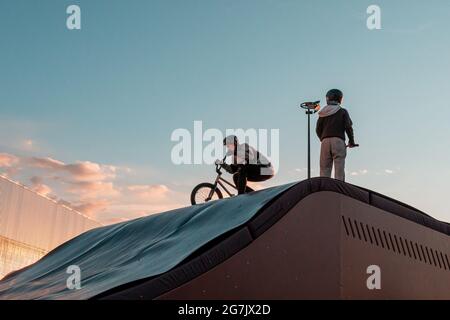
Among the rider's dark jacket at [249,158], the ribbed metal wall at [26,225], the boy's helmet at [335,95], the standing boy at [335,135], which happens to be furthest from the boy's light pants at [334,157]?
the ribbed metal wall at [26,225]

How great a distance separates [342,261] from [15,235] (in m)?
16.8

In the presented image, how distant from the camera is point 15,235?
19.7m

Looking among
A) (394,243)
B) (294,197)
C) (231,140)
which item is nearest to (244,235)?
(294,197)

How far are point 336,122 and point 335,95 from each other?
0.42 m

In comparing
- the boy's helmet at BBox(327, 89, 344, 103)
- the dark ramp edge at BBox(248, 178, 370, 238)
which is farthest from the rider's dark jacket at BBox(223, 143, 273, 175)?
the dark ramp edge at BBox(248, 178, 370, 238)

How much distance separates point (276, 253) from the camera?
16.0ft

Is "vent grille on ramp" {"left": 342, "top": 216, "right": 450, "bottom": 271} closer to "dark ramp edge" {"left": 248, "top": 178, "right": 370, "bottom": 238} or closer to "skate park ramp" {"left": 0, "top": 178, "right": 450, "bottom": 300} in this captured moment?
"skate park ramp" {"left": 0, "top": 178, "right": 450, "bottom": 300}

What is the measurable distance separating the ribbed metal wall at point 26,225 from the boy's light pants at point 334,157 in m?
13.7

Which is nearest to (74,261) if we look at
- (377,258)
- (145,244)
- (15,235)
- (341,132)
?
(145,244)

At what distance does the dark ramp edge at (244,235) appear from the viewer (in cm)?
402

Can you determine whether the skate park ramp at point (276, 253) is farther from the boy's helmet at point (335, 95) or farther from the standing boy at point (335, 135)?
the boy's helmet at point (335, 95)
